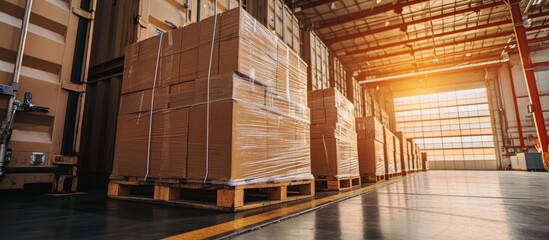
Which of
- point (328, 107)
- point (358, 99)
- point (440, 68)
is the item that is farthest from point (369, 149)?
point (440, 68)

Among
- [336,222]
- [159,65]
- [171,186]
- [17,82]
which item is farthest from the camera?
[159,65]

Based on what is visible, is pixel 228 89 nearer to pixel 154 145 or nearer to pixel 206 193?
pixel 154 145

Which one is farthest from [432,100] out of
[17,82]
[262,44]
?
[17,82]

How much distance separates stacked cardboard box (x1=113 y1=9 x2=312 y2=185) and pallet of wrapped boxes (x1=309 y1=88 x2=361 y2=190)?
1.15 metres

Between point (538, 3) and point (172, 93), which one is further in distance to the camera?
point (538, 3)

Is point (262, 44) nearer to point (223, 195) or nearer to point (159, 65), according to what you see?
point (159, 65)

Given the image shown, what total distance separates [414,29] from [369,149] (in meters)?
10.1

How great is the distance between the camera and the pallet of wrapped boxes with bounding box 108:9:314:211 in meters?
2.35

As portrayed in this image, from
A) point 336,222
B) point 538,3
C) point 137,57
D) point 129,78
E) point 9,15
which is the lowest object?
point 336,222

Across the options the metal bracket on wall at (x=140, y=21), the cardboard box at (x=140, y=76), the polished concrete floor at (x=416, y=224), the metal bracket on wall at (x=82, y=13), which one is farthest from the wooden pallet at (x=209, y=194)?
the metal bracket on wall at (x=140, y=21)

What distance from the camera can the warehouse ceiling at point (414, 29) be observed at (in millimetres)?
11531

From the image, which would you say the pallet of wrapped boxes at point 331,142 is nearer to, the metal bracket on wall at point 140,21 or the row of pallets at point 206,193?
the row of pallets at point 206,193

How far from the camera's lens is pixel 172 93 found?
2775mm

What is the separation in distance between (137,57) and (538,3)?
1662 cm
